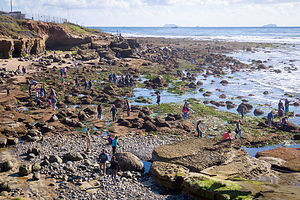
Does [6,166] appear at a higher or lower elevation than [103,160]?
lower

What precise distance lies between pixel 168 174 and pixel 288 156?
394 inches

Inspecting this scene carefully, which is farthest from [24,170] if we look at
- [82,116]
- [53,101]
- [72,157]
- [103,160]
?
[53,101]

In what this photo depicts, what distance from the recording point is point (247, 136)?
91.1ft

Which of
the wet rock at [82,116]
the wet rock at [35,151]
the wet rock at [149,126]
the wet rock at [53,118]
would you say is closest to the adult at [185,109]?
the wet rock at [149,126]

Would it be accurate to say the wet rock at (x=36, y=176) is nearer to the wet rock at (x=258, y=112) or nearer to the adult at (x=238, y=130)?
the adult at (x=238, y=130)

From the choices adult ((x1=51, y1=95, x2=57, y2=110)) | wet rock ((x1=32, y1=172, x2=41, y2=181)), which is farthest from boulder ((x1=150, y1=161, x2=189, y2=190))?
adult ((x1=51, y1=95, x2=57, y2=110))

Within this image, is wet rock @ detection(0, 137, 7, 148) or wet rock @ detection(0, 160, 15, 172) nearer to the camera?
wet rock @ detection(0, 160, 15, 172)

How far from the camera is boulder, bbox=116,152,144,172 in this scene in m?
20.2

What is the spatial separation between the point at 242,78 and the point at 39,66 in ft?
133

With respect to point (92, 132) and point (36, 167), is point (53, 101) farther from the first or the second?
point (36, 167)

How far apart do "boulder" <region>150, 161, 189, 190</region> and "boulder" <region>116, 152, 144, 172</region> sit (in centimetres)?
117

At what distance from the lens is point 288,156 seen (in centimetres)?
2175

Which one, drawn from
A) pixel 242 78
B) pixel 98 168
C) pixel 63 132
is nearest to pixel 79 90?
pixel 63 132

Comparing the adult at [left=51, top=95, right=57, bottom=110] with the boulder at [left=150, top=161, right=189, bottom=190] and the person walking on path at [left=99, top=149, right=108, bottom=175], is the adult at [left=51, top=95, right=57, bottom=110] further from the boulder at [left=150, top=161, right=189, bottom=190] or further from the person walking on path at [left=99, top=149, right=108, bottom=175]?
the boulder at [left=150, top=161, right=189, bottom=190]
